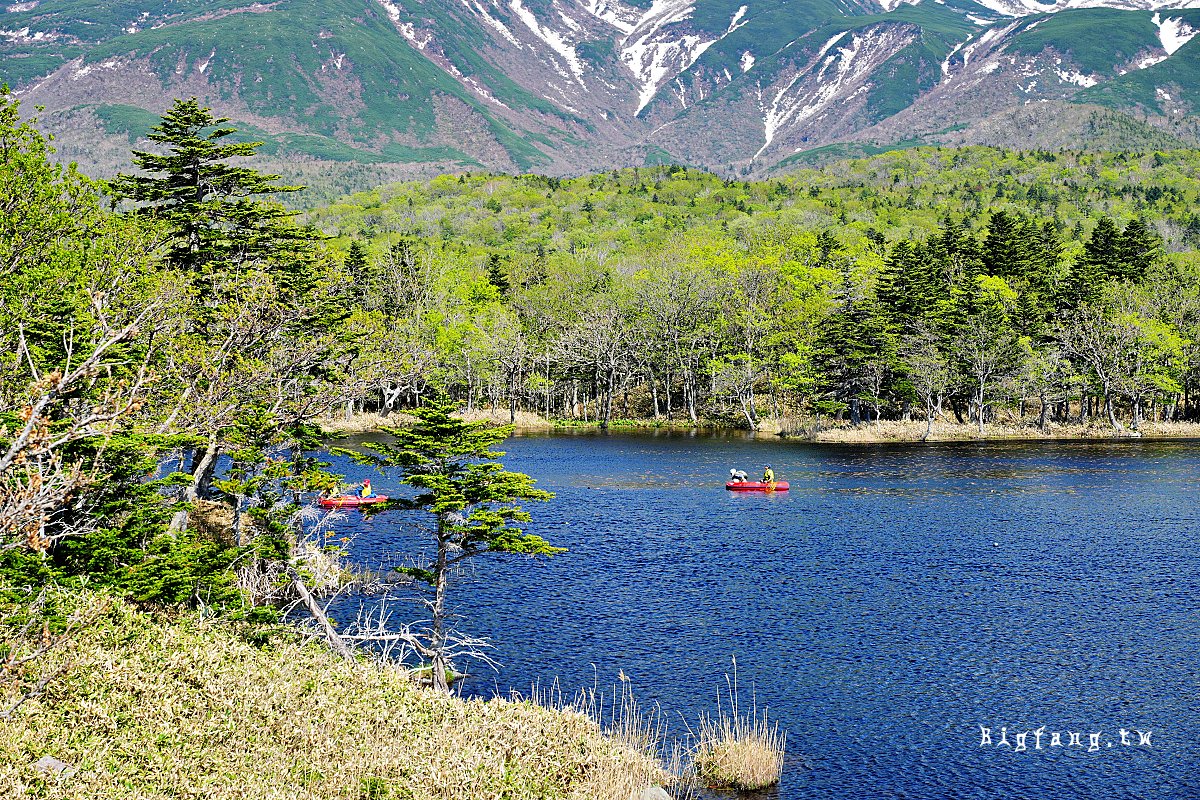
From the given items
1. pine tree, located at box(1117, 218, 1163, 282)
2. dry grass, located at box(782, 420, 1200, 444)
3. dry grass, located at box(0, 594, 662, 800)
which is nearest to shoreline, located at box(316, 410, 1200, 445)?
dry grass, located at box(782, 420, 1200, 444)

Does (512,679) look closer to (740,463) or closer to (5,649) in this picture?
(5,649)

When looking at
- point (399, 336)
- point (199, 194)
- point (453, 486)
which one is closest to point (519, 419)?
point (399, 336)

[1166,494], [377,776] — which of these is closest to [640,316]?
[1166,494]

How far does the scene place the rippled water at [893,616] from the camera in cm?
2917

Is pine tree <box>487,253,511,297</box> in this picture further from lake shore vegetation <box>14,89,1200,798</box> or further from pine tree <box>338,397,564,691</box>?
pine tree <box>338,397,564,691</box>

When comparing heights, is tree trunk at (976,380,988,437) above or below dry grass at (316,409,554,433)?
above

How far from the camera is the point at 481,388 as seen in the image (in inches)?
5335

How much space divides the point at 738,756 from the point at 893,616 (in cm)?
1799

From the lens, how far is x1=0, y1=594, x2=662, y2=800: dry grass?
765 inches

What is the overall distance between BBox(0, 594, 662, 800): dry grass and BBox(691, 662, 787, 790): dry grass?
6.03 ft

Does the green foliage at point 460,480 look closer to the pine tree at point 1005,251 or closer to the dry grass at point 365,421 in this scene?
the dry grass at point 365,421

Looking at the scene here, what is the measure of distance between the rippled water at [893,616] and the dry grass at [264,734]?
22.7ft

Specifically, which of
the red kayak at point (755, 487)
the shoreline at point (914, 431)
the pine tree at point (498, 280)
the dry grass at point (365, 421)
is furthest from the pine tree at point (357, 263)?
the red kayak at point (755, 487)

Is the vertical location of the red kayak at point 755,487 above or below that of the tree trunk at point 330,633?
above
